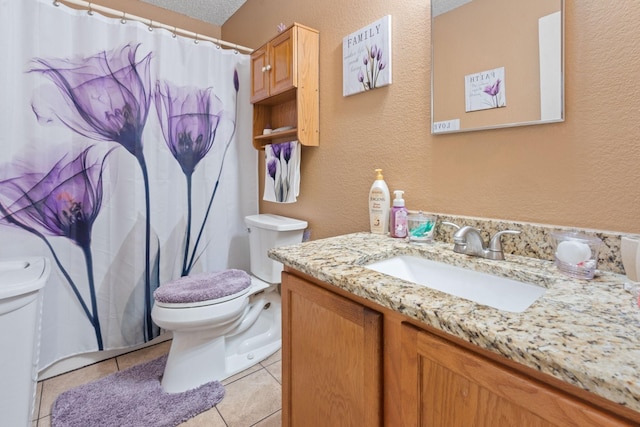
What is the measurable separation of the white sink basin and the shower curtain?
1.36 meters

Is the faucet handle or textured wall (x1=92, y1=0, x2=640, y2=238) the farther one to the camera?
the faucet handle

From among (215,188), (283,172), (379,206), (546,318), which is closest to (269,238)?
(283,172)

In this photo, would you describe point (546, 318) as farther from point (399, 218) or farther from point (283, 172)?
point (283, 172)

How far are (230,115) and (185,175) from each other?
49 centimetres

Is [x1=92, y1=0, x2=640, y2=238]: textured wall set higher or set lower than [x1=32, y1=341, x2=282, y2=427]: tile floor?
higher

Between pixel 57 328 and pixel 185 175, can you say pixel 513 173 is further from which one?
pixel 57 328

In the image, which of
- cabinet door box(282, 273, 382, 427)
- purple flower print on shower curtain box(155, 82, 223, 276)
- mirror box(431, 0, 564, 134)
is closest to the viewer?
cabinet door box(282, 273, 382, 427)

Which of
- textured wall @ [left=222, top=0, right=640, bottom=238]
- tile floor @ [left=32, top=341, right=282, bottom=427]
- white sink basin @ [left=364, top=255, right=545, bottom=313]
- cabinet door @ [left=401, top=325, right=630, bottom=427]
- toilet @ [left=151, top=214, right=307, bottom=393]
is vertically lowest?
tile floor @ [left=32, top=341, right=282, bottom=427]

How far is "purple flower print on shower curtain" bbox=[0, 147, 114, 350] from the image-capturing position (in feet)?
4.56

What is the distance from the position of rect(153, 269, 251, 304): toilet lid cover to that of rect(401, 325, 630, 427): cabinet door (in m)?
1.01

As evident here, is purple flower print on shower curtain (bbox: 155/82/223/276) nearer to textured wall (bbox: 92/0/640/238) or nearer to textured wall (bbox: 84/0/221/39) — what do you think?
textured wall (bbox: 92/0/640/238)

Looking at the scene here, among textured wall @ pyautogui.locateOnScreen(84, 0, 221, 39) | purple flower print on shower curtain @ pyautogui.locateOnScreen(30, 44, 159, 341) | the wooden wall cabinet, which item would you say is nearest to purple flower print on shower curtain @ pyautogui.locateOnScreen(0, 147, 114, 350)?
purple flower print on shower curtain @ pyautogui.locateOnScreen(30, 44, 159, 341)

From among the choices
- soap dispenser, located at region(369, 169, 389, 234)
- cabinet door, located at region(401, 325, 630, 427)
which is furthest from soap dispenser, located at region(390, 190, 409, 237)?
cabinet door, located at region(401, 325, 630, 427)

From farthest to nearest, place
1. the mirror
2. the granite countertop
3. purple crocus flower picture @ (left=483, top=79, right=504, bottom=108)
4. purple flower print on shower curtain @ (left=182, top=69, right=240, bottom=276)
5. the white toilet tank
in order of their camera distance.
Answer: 1. purple flower print on shower curtain @ (left=182, top=69, right=240, bottom=276)
2. the white toilet tank
3. purple crocus flower picture @ (left=483, top=79, right=504, bottom=108)
4. the mirror
5. the granite countertop
